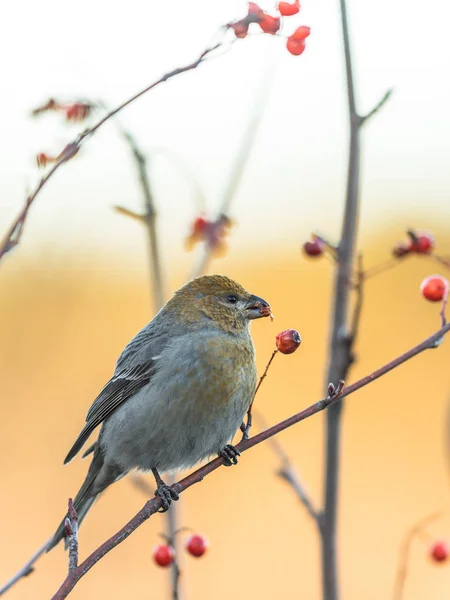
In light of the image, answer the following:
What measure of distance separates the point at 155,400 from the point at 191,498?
15.9 ft

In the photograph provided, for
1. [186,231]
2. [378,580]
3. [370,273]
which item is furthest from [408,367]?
[370,273]

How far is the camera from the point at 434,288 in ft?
9.98

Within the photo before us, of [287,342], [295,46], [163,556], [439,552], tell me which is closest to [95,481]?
[163,556]

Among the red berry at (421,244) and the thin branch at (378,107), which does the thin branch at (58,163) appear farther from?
the red berry at (421,244)

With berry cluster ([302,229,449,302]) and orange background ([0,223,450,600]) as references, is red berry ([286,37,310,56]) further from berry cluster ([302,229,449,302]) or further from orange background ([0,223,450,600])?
orange background ([0,223,450,600])

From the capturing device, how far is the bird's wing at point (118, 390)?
438 cm

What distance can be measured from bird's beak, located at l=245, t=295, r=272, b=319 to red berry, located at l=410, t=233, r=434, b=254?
38.6 inches

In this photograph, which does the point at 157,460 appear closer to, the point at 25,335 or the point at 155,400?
the point at 155,400

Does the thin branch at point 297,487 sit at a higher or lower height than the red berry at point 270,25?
lower

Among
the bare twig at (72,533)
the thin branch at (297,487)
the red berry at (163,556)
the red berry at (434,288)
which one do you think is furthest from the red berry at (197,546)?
the red berry at (434,288)

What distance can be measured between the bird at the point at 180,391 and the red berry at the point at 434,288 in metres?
1.25

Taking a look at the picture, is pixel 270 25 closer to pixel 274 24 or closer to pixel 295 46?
pixel 274 24

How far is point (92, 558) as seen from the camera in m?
2.26

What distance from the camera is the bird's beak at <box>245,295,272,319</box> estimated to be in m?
4.43
